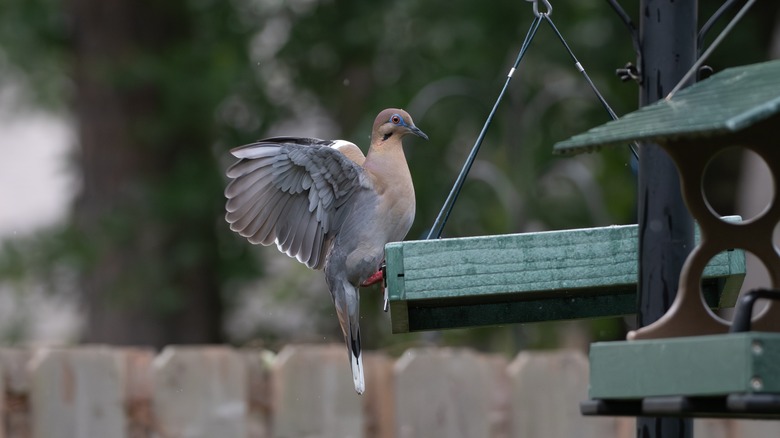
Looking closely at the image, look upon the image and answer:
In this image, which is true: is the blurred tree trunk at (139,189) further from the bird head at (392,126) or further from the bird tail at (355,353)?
the bird head at (392,126)

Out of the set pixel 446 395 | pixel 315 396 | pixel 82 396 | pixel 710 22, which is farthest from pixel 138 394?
pixel 710 22

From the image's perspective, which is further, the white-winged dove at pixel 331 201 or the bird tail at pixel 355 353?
the bird tail at pixel 355 353

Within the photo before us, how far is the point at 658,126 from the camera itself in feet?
7.42

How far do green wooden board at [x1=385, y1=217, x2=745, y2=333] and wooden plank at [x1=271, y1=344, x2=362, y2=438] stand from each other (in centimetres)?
212

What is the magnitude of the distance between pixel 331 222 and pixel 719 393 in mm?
1972

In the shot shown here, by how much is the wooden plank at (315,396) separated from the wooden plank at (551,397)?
64cm

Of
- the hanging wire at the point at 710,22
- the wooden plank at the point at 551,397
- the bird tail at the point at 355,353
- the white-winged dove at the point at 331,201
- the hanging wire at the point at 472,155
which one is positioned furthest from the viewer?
the wooden plank at the point at 551,397

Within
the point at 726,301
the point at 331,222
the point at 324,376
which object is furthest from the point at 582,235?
the point at 324,376

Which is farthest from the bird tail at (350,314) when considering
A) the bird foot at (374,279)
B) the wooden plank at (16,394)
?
the wooden plank at (16,394)

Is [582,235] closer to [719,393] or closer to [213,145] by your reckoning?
[719,393]

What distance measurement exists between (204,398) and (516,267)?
8.30 ft

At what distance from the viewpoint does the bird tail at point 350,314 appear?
4.01 meters

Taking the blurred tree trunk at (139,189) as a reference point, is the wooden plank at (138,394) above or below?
below

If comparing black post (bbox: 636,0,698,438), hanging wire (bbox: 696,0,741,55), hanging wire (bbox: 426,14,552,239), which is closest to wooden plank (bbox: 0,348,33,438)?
hanging wire (bbox: 426,14,552,239)
